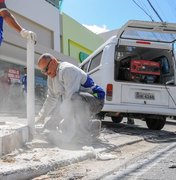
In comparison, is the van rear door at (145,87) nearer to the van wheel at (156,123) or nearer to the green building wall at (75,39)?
the van wheel at (156,123)

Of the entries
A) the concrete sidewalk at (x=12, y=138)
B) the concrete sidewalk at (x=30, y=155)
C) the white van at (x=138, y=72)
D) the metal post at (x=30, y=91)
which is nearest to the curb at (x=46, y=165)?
the concrete sidewalk at (x=30, y=155)

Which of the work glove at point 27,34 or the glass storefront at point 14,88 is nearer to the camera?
the work glove at point 27,34

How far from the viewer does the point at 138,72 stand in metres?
9.90

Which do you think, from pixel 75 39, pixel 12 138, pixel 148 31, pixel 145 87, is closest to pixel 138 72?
pixel 145 87

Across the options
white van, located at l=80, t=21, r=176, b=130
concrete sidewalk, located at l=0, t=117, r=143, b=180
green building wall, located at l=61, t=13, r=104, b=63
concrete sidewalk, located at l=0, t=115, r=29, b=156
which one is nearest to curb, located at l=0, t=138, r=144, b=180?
concrete sidewalk, located at l=0, t=117, r=143, b=180

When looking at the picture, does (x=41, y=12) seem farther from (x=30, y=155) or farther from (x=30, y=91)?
(x=30, y=155)

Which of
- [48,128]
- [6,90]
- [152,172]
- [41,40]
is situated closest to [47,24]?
[41,40]

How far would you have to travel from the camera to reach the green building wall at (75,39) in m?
25.2

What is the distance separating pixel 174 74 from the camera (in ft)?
32.2

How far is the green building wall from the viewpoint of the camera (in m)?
25.2

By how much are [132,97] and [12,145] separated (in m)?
4.80

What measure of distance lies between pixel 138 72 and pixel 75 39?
653 inches

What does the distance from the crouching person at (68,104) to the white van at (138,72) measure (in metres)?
2.69

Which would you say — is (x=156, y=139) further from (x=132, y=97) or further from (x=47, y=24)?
(x=47, y=24)
